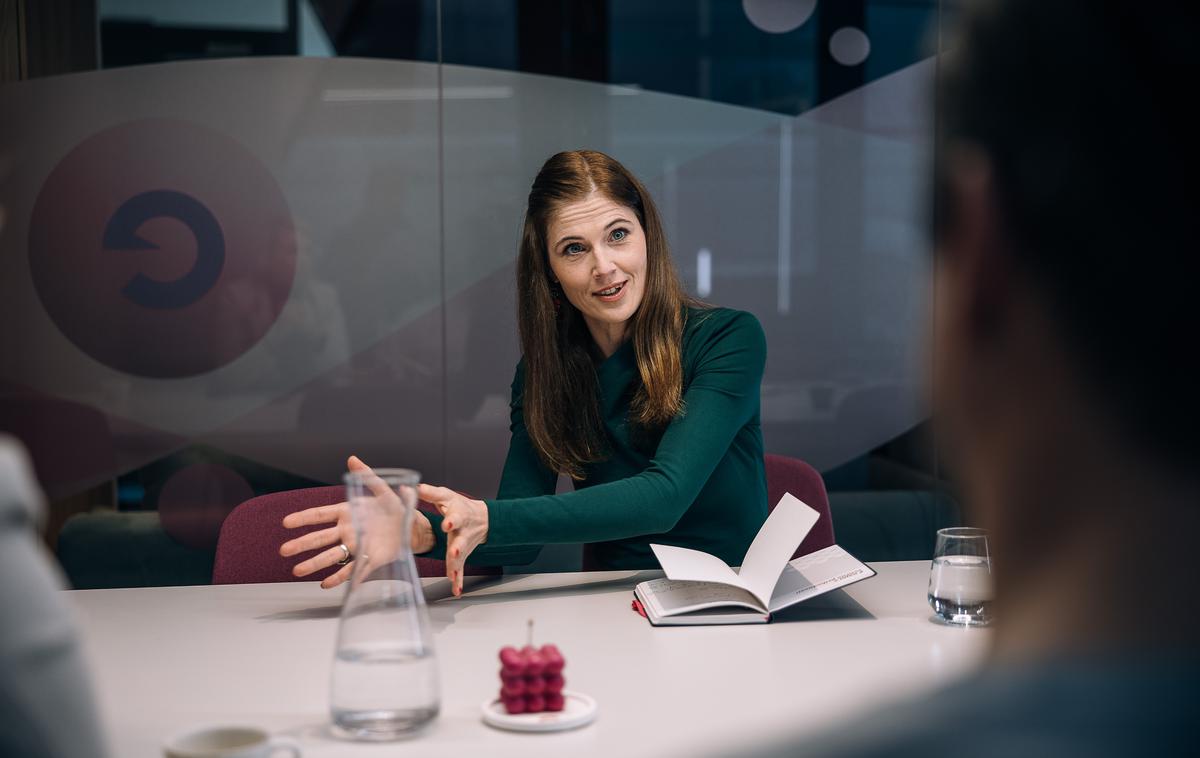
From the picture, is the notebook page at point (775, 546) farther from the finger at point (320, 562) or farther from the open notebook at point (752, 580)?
the finger at point (320, 562)

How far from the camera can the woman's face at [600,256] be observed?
7.70 ft

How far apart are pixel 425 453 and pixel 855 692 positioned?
237 cm

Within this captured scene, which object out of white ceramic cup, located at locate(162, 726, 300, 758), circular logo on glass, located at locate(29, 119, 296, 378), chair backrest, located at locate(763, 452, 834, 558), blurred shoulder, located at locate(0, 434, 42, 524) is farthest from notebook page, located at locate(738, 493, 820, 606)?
circular logo on glass, located at locate(29, 119, 296, 378)

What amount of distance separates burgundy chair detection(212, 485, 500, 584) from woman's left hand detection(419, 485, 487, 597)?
A: 36 centimetres

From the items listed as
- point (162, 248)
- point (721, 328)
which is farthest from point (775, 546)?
point (162, 248)

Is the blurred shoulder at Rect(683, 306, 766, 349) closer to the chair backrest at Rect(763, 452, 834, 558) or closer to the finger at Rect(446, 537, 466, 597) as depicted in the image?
the chair backrest at Rect(763, 452, 834, 558)

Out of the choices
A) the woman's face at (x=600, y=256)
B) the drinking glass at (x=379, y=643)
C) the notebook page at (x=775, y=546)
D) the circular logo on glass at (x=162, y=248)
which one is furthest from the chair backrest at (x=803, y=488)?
the circular logo on glass at (x=162, y=248)

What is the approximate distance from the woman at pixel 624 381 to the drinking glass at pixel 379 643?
A: 74 cm

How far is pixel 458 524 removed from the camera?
1771 mm

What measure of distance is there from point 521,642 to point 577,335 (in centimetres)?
105

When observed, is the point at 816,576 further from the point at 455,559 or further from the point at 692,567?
the point at 455,559

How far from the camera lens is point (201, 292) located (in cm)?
344

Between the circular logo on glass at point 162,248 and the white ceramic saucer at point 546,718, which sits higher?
the circular logo on glass at point 162,248

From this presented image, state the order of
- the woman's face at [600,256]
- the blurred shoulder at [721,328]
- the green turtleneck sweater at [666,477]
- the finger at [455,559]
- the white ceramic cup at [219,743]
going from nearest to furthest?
the white ceramic cup at [219,743] → the finger at [455,559] → the green turtleneck sweater at [666,477] → the blurred shoulder at [721,328] → the woman's face at [600,256]
